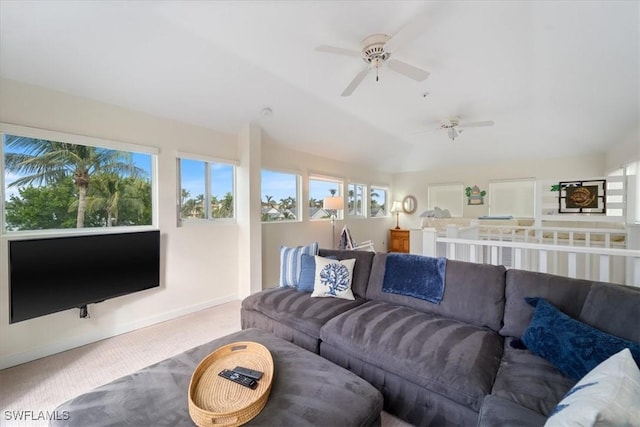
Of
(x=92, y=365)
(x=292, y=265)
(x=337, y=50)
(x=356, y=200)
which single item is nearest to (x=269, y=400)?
(x=292, y=265)

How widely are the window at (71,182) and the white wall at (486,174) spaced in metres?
5.96

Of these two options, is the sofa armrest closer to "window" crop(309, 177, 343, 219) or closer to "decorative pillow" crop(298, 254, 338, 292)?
"decorative pillow" crop(298, 254, 338, 292)

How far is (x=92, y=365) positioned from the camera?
2.31 m

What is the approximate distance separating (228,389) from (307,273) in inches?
58.5

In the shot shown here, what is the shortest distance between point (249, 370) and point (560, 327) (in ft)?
5.57

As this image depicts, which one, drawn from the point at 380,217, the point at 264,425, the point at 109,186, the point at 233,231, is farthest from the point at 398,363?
the point at 380,217

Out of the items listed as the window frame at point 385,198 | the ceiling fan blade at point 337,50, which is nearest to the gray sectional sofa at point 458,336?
the ceiling fan blade at point 337,50

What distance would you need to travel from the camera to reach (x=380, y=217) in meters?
7.01

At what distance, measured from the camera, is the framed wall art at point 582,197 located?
159 inches

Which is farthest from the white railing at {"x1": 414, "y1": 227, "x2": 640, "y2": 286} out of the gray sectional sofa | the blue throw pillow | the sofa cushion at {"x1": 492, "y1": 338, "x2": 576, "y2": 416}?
the sofa cushion at {"x1": 492, "y1": 338, "x2": 576, "y2": 416}

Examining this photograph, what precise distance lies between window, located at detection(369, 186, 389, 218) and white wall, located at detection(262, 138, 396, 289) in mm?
256

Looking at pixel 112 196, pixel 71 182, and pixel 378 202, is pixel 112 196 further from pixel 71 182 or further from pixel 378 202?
pixel 378 202

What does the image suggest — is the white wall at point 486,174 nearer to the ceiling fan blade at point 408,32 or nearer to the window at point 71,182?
the ceiling fan blade at point 408,32

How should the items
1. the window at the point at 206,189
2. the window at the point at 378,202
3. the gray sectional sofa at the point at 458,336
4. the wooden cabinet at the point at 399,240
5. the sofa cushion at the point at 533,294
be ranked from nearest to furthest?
the gray sectional sofa at the point at 458,336, the sofa cushion at the point at 533,294, the window at the point at 206,189, the window at the point at 378,202, the wooden cabinet at the point at 399,240
